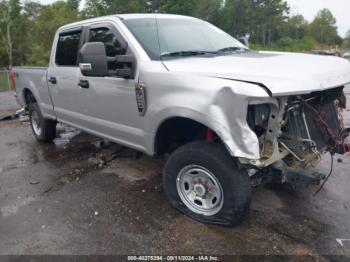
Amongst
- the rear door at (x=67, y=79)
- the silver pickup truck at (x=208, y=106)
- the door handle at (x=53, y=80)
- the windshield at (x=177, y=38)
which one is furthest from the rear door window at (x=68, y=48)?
the windshield at (x=177, y=38)

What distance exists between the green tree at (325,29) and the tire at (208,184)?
101 meters

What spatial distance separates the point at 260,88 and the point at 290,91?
235 millimetres

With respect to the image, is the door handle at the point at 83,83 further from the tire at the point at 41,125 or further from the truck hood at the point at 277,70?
the tire at the point at 41,125

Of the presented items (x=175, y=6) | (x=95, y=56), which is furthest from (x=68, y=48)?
(x=175, y=6)

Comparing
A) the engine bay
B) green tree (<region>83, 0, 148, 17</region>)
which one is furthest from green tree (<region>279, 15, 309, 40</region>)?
the engine bay

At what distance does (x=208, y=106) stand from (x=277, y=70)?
67 cm

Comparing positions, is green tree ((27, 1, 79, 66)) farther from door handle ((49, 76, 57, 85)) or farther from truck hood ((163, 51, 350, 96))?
truck hood ((163, 51, 350, 96))

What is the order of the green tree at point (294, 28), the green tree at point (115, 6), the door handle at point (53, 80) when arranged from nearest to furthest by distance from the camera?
the door handle at point (53, 80), the green tree at point (115, 6), the green tree at point (294, 28)

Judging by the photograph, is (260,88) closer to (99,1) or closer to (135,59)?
(135,59)

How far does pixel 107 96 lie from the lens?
4203 millimetres

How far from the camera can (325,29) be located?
95188 millimetres

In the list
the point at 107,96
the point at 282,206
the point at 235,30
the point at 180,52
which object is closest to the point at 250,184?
the point at 282,206

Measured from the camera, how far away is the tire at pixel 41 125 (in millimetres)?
6320

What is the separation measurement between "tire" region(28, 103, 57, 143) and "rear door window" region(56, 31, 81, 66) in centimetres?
136
